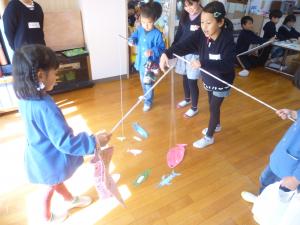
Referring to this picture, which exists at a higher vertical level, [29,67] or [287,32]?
[29,67]

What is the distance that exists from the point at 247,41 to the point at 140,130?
2483mm

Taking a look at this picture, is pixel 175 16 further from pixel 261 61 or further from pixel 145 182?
pixel 145 182

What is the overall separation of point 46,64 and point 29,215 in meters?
1.06

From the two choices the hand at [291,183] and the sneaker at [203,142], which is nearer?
the hand at [291,183]

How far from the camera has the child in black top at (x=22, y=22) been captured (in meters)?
2.04

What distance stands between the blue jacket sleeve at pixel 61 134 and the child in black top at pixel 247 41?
3388mm

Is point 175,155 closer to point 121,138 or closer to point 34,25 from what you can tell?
point 121,138

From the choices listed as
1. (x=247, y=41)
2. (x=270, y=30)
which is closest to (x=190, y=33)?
(x=247, y=41)

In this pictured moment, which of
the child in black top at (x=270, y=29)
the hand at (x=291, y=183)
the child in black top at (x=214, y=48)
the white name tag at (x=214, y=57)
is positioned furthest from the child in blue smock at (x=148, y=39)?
the child in black top at (x=270, y=29)

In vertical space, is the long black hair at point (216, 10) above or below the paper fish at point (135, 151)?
above

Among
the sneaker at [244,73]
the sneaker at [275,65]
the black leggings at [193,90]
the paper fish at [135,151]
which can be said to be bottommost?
the paper fish at [135,151]

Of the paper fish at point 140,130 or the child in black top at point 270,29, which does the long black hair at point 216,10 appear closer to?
the paper fish at point 140,130

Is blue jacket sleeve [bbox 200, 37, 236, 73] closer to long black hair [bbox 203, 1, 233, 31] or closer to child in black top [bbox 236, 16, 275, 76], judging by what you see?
long black hair [bbox 203, 1, 233, 31]

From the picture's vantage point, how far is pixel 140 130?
2.32 m
